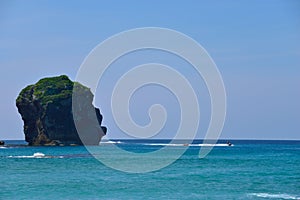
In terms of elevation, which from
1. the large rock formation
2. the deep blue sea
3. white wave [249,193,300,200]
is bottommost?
white wave [249,193,300,200]

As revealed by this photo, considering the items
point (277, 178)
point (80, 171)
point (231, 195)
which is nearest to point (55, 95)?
point (80, 171)

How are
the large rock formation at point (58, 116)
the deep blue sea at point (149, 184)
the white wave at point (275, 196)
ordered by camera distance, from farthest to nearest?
the large rock formation at point (58, 116) < the deep blue sea at point (149, 184) < the white wave at point (275, 196)

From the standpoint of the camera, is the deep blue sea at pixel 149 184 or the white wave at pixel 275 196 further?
the deep blue sea at pixel 149 184

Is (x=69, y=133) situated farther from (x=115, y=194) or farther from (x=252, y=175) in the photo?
(x=115, y=194)

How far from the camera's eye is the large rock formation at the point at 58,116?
14675cm

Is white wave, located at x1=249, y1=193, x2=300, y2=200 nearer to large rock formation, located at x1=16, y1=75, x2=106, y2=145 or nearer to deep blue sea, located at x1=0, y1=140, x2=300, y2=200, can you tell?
deep blue sea, located at x1=0, y1=140, x2=300, y2=200

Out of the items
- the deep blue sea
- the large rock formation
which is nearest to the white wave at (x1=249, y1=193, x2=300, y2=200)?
the deep blue sea

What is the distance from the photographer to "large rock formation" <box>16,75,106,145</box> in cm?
14675

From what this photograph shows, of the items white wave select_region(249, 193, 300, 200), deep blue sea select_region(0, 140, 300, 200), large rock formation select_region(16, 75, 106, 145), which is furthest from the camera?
large rock formation select_region(16, 75, 106, 145)

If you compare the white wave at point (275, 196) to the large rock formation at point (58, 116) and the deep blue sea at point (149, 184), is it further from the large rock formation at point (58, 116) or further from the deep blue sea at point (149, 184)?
the large rock formation at point (58, 116)

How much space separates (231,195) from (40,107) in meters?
115

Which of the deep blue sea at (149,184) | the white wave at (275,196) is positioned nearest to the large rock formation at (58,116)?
the deep blue sea at (149,184)

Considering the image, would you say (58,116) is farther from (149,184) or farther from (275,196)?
(275,196)

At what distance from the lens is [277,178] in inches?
2058
